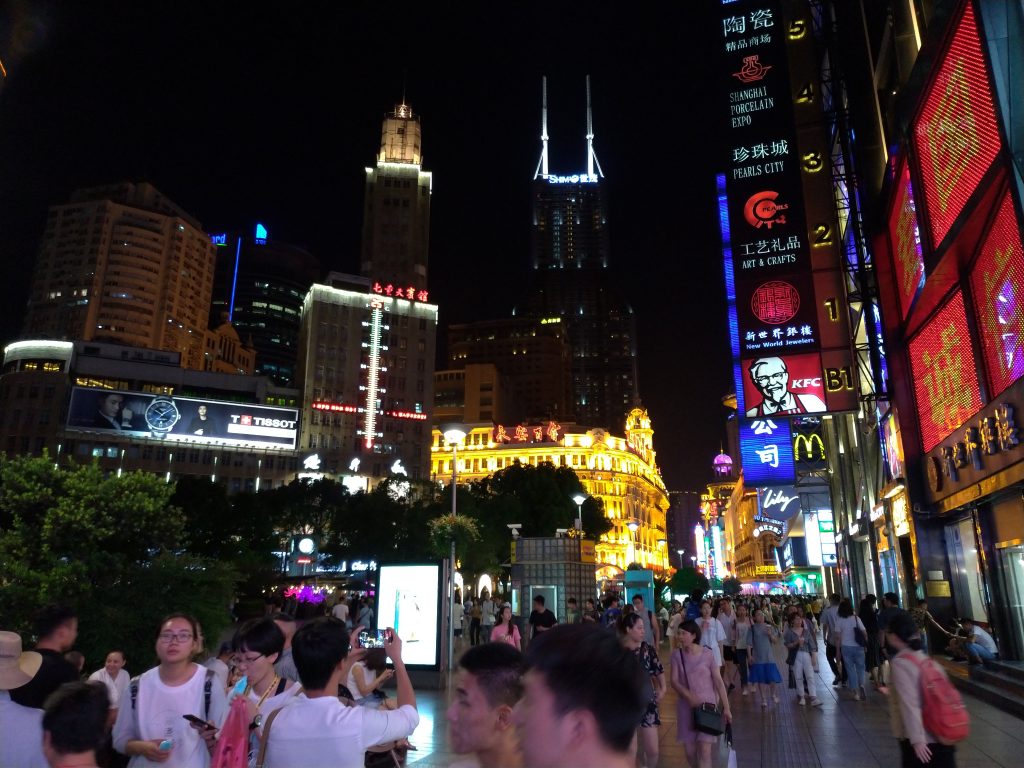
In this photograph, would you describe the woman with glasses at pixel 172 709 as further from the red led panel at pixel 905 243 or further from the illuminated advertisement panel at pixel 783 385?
the illuminated advertisement panel at pixel 783 385

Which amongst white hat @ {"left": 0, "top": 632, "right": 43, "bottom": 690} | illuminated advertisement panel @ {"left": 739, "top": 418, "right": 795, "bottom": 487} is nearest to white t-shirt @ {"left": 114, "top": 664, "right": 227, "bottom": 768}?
white hat @ {"left": 0, "top": 632, "right": 43, "bottom": 690}

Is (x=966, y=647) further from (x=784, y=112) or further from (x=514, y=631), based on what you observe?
(x=784, y=112)

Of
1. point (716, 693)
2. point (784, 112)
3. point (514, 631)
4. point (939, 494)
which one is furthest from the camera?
point (784, 112)

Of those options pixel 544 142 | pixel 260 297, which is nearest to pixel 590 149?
pixel 544 142

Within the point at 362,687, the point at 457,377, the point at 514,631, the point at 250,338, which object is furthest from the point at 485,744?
the point at 250,338

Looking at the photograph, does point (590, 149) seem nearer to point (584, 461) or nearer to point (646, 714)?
point (584, 461)

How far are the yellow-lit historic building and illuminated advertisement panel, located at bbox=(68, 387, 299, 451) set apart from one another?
77.1 feet

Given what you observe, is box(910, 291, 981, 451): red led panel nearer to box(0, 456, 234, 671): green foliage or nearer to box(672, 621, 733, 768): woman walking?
box(672, 621, 733, 768): woman walking

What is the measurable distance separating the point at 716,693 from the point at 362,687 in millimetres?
2986

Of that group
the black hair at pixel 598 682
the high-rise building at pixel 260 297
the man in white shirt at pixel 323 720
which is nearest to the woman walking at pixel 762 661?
the man in white shirt at pixel 323 720

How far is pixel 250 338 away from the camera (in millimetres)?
147125

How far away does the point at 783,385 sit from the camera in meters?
19.2

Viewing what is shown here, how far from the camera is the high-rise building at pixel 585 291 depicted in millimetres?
167000

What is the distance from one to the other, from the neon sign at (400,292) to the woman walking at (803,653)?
80108 millimetres
